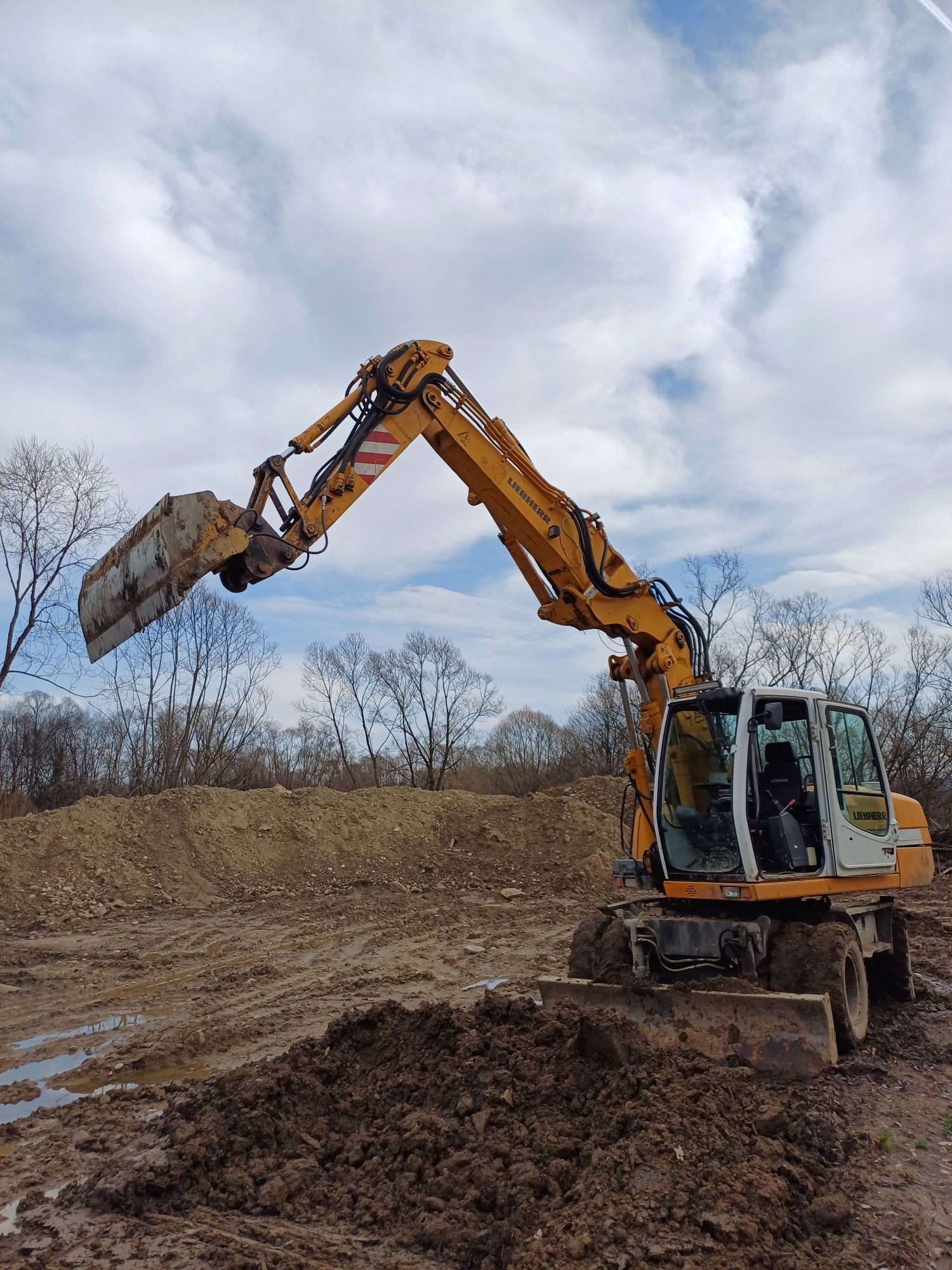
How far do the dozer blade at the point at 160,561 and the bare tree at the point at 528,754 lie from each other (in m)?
25.9

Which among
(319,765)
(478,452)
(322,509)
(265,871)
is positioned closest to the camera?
(322,509)

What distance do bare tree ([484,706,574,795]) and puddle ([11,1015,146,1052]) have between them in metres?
22.9

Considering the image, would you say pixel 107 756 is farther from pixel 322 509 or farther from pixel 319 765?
pixel 322 509

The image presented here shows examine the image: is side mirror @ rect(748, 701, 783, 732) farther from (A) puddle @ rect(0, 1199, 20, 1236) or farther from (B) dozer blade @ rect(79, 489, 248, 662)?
(A) puddle @ rect(0, 1199, 20, 1236)

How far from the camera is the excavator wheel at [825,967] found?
19.1ft

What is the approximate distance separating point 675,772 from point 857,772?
144cm

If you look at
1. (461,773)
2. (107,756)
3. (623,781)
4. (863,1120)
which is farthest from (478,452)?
(461,773)

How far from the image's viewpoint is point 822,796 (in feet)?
21.0

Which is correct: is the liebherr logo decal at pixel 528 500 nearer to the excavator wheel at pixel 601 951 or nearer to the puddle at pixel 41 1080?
the excavator wheel at pixel 601 951

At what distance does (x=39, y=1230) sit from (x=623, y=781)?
19.8 metres

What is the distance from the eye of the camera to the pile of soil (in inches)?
621

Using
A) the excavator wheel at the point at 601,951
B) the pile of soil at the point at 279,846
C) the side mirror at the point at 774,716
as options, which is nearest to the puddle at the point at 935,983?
the excavator wheel at the point at 601,951

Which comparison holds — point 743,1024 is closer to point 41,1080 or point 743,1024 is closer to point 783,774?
point 783,774

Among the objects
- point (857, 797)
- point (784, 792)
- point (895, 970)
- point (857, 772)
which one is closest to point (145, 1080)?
point (784, 792)
